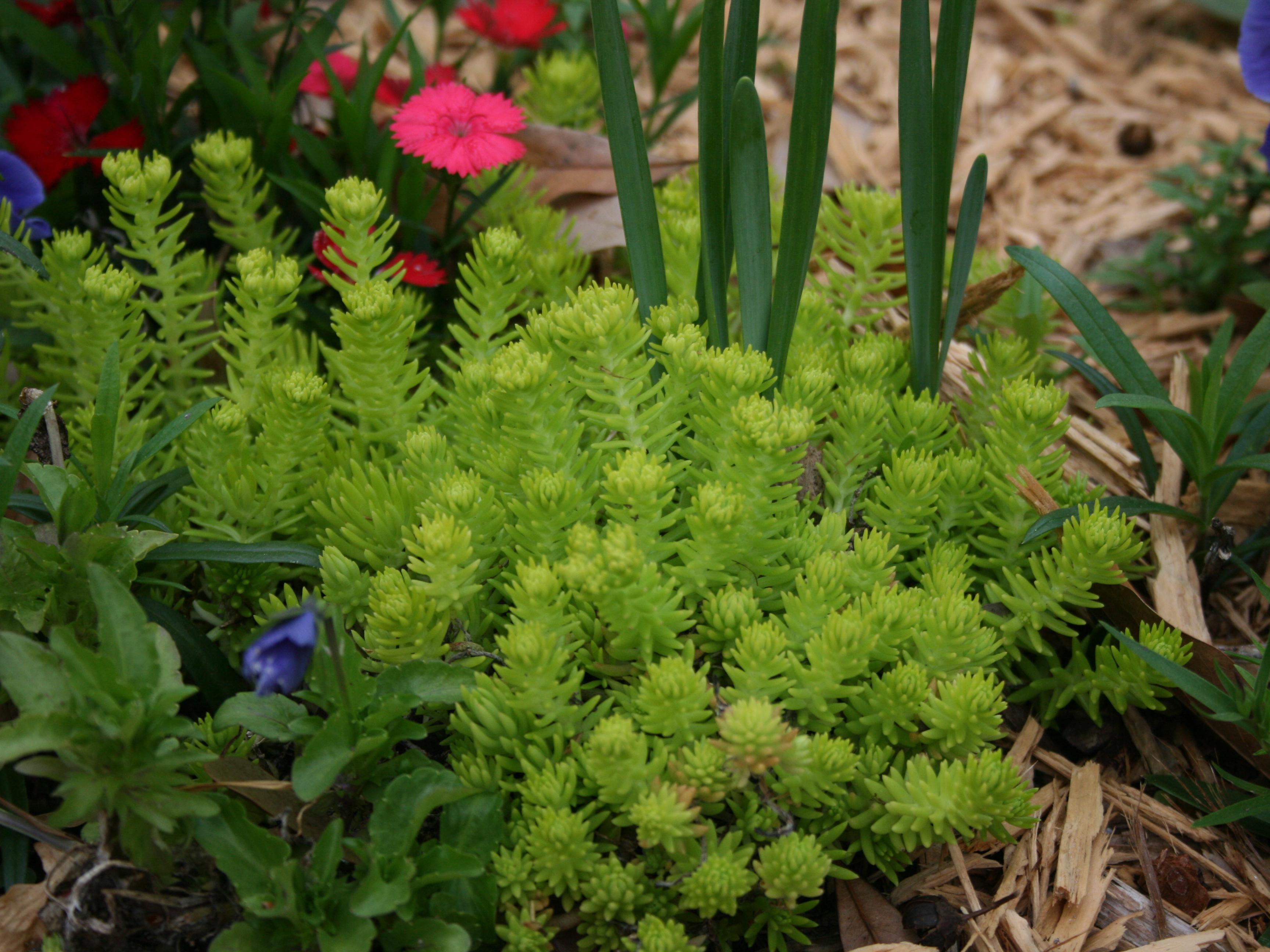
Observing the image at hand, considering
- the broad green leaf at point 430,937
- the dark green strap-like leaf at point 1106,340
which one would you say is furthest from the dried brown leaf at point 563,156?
the broad green leaf at point 430,937

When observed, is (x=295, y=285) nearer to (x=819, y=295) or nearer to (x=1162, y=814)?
(x=819, y=295)

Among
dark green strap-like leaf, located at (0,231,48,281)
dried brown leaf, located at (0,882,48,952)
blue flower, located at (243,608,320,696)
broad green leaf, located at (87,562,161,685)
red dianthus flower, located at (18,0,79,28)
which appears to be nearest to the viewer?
blue flower, located at (243,608,320,696)

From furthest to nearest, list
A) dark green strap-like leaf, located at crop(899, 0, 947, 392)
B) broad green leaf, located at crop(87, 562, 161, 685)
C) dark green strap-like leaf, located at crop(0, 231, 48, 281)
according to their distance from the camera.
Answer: dark green strap-like leaf, located at crop(899, 0, 947, 392), dark green strap-like leaf, located at crop(0, 231, 48, 281), broad green leaf, located at crop(87, 562, 161, 685)

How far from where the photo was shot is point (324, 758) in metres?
1.06

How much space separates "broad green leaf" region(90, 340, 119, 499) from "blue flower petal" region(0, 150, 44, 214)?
2.23 ft

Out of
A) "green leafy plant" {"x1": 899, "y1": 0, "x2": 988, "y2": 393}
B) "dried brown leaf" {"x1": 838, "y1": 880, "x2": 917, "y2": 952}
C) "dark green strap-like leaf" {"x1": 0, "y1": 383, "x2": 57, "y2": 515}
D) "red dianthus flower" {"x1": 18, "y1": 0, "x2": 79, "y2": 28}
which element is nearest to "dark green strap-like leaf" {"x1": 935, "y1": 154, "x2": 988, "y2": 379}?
"green leafy plant" {"x1": 899, "y1": 0, "x2": 988, "y2": 393}

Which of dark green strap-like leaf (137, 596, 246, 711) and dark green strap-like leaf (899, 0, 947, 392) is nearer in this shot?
dark green strap-like leaf (137, 596, 246, 711)

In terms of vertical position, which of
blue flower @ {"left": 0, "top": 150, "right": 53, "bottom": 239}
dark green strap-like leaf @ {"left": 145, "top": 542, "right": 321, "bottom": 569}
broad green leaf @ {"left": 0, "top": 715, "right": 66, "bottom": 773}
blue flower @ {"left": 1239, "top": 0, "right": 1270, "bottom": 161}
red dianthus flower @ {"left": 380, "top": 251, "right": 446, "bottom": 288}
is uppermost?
blue flower @ {"left": 1239, "top": 0, "right": 1270, "bottom": 161}

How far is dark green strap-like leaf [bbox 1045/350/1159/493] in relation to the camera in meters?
1.71

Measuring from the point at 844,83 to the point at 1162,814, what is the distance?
8.16 ft

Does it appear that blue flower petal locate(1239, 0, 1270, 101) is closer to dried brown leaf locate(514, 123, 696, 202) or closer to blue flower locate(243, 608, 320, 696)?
dried brown leaf locate(514, 123, 696, 202)

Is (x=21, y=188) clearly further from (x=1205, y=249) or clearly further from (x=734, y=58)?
(x=1205, y=249)

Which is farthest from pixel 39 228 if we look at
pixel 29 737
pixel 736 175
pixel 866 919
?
pixel 866 919

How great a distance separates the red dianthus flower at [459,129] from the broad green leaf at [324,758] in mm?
985
